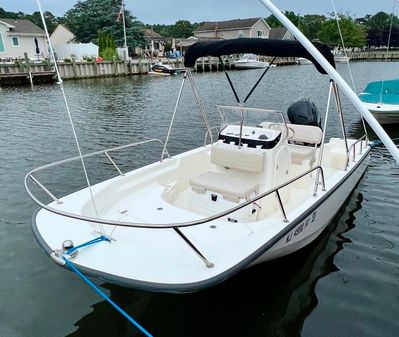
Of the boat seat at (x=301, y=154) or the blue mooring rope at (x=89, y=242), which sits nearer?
the blue mooring rope at (x=89, y=242)

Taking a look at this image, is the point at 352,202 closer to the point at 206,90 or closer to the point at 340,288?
the point at 340,288

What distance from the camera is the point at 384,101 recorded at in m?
13.2

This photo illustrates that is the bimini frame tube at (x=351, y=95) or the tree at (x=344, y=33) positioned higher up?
the tree at (x=344, y=33)

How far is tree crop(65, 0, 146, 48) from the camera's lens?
47.3 metres

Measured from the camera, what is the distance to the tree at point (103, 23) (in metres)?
47.3

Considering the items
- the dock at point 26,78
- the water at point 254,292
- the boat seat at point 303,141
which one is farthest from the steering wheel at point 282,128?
the dock at point 26,78

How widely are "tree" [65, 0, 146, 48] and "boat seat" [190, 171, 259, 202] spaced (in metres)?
47.0

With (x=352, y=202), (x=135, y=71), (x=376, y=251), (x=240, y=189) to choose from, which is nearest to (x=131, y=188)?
(x=240, y=189)

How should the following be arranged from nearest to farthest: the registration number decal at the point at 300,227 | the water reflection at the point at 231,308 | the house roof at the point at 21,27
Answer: the water reflection at the point at 231,308
the registration number decal at the point at 300,227
the house roof at the point at 21,27

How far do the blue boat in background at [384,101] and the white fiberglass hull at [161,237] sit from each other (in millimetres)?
8333

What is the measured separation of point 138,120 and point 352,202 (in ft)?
34.3

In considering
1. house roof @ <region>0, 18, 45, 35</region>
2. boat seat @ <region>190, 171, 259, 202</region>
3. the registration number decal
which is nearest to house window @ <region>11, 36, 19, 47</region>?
house roof @ <region>0, 18, 45, 35</region>

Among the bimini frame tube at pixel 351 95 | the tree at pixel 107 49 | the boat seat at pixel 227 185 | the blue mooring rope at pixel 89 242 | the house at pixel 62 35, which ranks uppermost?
the house at pixel 62 35

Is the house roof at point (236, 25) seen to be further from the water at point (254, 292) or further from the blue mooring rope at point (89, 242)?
the blue mooring rope at point (89, 242)
